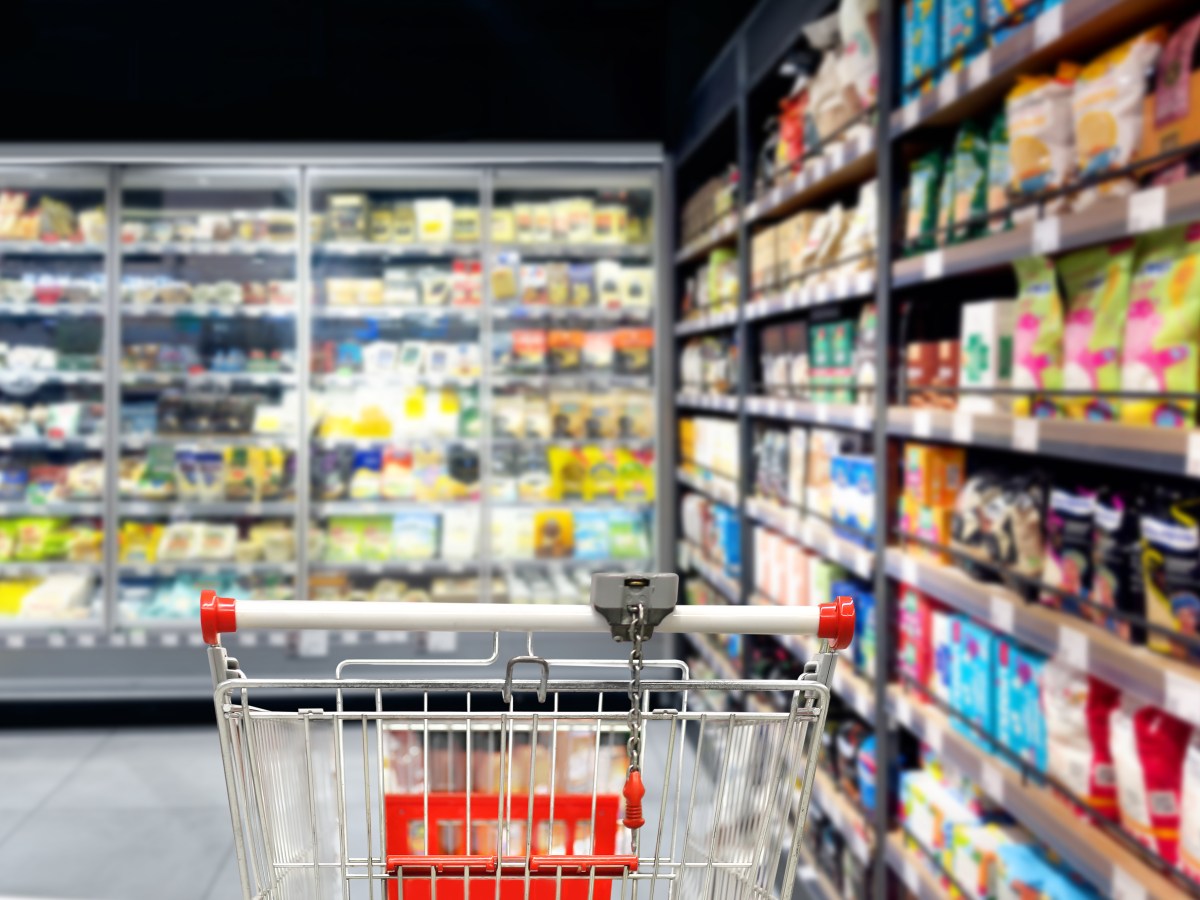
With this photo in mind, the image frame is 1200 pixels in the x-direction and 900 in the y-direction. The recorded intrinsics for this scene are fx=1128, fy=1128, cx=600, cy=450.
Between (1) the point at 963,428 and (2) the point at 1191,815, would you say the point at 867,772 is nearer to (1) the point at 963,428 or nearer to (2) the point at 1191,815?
(1) the point at 963,428

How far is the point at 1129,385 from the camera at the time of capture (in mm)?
1576

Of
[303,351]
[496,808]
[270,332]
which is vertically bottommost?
[496,808]

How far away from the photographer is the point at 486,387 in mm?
5086

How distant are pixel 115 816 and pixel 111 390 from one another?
1.93m

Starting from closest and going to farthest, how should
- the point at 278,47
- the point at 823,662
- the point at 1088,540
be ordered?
the point at 823,662 → the point at 1088,540 → the point at 278,47

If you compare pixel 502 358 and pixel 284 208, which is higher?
pixel 284 208

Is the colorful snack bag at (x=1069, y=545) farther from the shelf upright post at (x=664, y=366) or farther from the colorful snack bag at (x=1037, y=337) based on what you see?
the shelf upright post at (x=664, y=366)

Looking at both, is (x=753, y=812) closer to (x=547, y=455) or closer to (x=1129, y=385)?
(x=1129, y=385)

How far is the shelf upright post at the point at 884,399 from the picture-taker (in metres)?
2.41

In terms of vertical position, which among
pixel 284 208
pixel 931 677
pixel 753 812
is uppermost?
pixel 284 208

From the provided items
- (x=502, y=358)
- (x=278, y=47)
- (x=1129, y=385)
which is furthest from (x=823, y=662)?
(x=278, y=47)

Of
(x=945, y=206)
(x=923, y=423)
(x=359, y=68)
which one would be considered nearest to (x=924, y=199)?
(x=945, y=206)

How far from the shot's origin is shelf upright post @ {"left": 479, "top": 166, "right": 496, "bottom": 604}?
16.6 ft

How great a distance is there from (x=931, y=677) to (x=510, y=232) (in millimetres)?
3500
